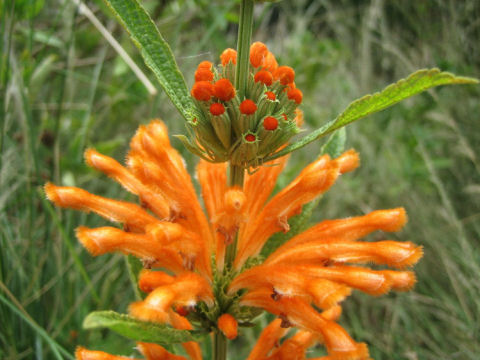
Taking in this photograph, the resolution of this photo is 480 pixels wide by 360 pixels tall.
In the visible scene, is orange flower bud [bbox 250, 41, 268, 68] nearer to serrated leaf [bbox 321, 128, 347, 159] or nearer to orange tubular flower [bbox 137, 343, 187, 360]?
serrated leaf [bbox 321, 128, 347, 159]

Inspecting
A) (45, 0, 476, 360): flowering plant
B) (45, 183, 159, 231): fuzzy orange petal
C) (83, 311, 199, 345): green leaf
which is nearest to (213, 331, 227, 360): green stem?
(45, 0, 476, 360): flowering plant

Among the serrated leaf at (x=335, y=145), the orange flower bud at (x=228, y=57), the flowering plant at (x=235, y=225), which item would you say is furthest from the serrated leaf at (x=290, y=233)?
the orange flower bud at (x=228, y=57)

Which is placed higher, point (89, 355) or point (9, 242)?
point (9, 242)

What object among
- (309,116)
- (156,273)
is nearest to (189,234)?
(156,273)

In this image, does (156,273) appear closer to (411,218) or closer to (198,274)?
(198,274)

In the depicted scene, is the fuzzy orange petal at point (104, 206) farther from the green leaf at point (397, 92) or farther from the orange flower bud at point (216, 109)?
the green leaf at point (397, 92)

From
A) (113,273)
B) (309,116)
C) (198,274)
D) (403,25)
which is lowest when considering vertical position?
(113,273)

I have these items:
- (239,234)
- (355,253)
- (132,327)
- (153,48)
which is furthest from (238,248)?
(153,48)
